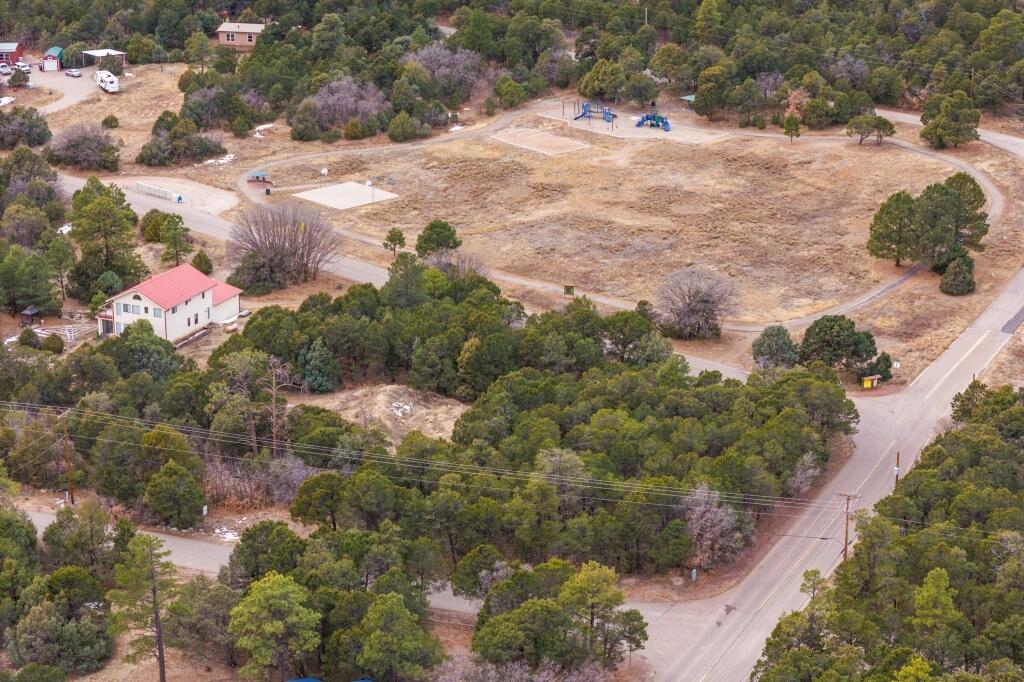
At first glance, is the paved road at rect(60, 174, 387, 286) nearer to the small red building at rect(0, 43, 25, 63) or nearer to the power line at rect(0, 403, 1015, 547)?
the power line at rect(0, 403, 1015, 547)

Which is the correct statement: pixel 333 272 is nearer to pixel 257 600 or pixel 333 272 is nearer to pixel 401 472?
pixel 401 472

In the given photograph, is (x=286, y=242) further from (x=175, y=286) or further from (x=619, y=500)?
(x=619, y=500)

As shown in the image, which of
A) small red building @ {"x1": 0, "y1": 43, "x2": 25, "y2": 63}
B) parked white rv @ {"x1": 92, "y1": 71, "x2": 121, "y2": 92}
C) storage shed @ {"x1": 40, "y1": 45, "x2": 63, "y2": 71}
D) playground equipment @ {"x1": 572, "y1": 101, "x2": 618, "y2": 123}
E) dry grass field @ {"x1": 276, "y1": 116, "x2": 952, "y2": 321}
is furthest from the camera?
small red building @ {"x1": 0, "y1": 43, "x2": 25, "y2": 63}

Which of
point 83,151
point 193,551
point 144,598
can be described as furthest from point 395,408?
point 83,151

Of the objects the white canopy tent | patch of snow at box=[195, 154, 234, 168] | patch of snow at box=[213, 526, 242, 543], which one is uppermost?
patch of snow at box=[213, 526, 242, 543]

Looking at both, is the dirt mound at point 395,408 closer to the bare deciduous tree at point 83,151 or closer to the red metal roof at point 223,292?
the red metal roof at point 223,292

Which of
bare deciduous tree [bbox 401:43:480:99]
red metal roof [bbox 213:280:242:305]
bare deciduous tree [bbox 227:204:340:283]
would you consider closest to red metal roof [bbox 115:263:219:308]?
red metal roof [bbox 213:280:242:305]

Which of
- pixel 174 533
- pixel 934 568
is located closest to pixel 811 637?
pixel 934 568
